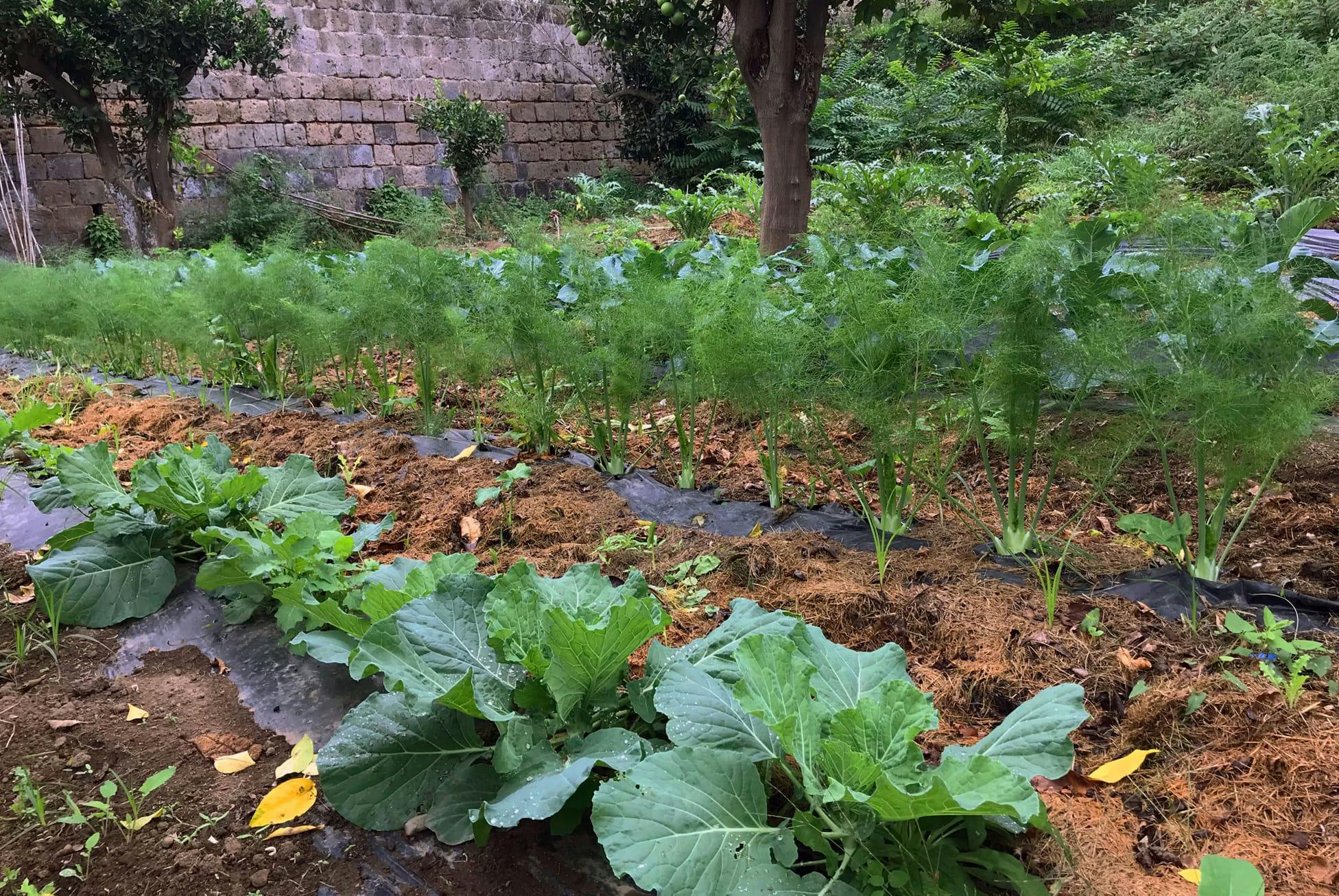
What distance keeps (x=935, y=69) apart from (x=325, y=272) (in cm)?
1256

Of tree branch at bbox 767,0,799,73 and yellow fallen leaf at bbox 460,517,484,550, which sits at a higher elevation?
tree branch at bbox 767,0,799,73

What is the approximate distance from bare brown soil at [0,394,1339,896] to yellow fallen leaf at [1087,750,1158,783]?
0.06 feet

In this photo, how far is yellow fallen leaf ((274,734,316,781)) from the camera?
1429mm

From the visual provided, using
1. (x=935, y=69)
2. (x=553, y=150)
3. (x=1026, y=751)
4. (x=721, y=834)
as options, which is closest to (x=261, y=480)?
(x=721, y=834)

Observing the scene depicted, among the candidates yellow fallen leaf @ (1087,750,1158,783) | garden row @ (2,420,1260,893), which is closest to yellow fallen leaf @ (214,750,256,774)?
garden row @ (2,420,1260,893)

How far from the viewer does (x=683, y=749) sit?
1.12 m

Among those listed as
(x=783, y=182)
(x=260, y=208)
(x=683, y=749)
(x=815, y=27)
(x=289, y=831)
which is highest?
(x=815, y=27)

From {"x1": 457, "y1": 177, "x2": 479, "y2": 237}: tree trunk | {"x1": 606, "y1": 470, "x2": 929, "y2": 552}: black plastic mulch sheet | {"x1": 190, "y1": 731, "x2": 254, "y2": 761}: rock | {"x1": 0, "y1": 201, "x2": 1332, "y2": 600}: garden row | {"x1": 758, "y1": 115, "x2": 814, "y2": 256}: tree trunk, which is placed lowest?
{"x1": 190, "y1": 731, "x2": 254, "y2": 761}: rock

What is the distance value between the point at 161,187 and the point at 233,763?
10318 mm

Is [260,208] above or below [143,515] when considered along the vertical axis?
above

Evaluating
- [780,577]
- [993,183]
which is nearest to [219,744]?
[780,577]

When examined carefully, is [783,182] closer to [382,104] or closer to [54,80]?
[54,80]

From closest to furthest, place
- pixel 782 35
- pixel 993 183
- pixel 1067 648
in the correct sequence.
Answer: pixel 1067 648
pixel 782 35
pixel 993 183

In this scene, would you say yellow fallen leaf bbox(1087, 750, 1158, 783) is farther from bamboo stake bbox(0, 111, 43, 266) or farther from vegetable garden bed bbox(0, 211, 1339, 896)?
bamboo stake bbox(0, 111, 43, 266)
